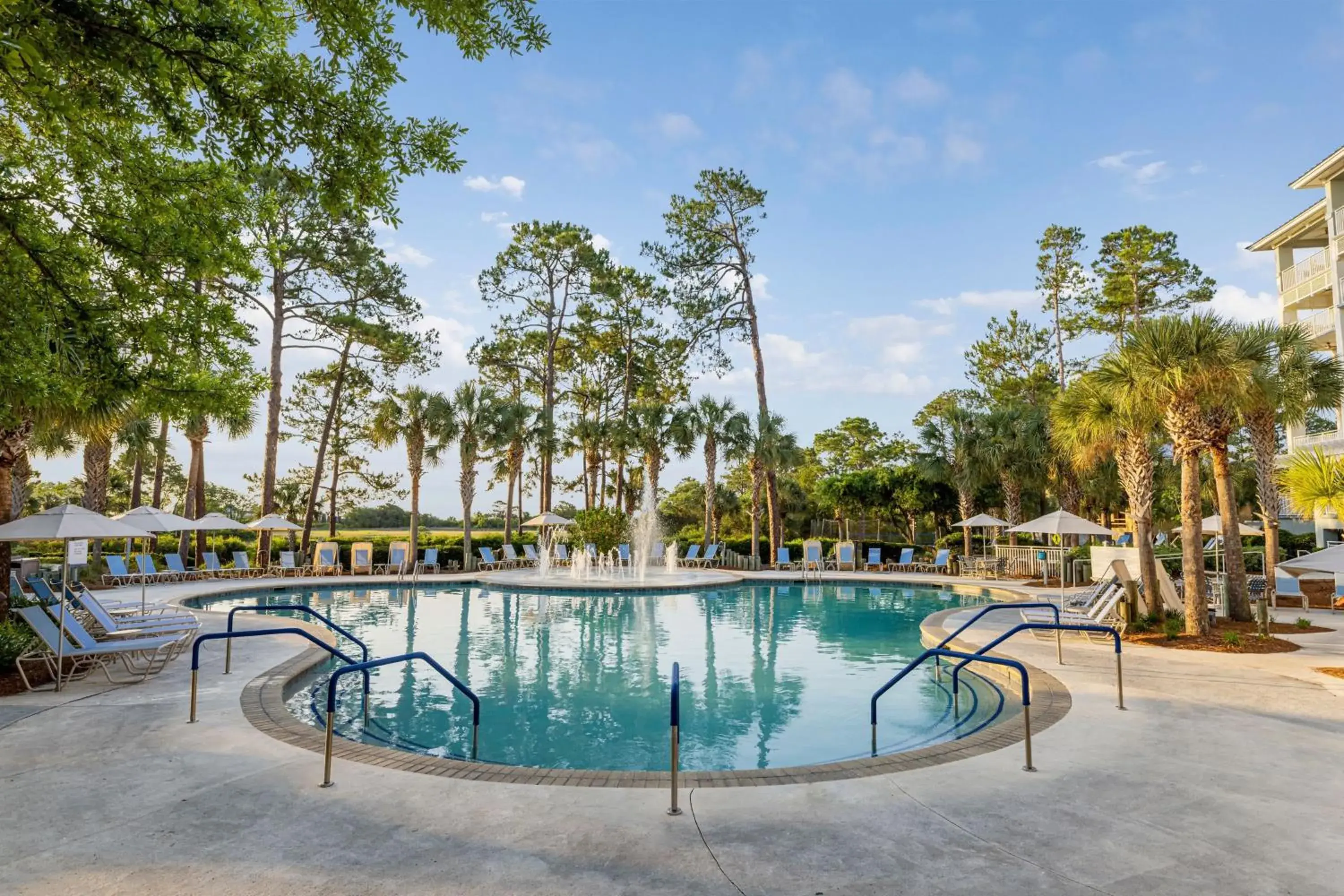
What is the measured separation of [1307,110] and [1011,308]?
53.3 feet

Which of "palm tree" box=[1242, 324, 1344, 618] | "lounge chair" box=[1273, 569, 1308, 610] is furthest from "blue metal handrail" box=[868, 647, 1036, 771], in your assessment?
"lounge chair" box=[1273, 569, 1308, 610]

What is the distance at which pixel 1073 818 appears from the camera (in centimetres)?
400

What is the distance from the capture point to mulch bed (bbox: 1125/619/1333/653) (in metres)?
9.56

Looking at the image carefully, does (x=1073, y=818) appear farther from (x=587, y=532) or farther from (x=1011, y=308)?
(x=1011, y=308)

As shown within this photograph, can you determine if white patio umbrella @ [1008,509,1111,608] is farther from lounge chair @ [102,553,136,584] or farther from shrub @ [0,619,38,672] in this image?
lounge chair @ [102,553,136,584]

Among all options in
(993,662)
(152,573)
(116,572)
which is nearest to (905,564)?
(993,662)

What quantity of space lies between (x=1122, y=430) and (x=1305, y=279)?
22089 mm

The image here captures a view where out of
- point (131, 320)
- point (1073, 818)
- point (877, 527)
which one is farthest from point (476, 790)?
point (877, 527)

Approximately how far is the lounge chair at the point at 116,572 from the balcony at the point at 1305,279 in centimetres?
3852

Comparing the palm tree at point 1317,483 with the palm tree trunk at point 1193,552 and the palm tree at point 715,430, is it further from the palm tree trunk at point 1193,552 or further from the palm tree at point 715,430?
the palm tree at point 715,430

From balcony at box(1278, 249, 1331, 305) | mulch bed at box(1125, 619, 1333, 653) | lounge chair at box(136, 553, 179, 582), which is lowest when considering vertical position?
mulch bed at box(1125, 619, 1333, 653)

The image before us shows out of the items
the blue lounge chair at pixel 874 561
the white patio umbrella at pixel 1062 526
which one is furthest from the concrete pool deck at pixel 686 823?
the blue lounge chair at pixel 874 561

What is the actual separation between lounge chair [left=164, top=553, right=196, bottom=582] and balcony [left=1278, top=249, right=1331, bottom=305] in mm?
38043

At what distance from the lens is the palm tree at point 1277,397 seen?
10430 mm
